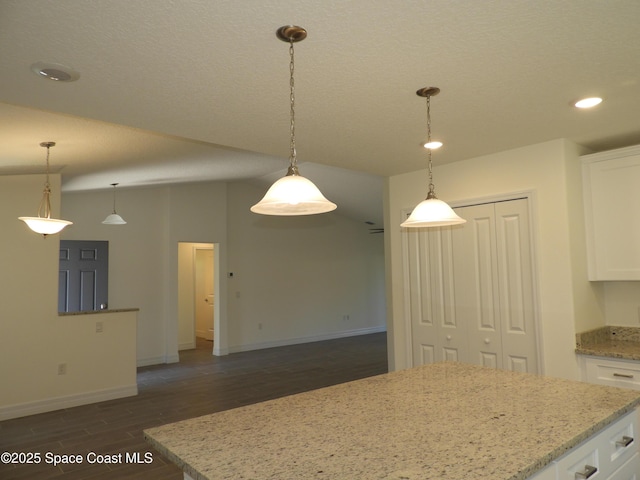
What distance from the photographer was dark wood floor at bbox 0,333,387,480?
3.48m

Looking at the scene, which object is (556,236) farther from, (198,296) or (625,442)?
(198,296)

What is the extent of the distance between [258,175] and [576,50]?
6.46 m

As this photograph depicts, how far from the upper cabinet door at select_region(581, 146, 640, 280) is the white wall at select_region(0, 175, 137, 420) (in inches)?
210

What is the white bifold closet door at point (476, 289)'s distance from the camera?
3523 millimetres

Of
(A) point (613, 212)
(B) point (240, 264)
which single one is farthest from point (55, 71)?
(B) point (240, 264)

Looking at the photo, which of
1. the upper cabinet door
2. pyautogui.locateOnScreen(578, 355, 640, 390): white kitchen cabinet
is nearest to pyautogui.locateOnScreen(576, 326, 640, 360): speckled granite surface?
pyautogui.locateOnScreen(578, 355, 640, 390): white kitchen cabinet

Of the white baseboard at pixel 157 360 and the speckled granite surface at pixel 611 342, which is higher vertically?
the speckled granite surface at pixel 611 342

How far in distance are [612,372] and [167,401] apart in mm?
4580

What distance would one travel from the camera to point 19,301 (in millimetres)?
4727

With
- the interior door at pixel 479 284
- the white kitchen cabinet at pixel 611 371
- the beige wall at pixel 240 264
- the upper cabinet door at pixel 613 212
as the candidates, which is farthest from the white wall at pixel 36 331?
the upper cabinet door at pixel 613 212

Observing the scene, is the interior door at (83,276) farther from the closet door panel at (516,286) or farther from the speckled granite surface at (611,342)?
the speckled granite surface at (611,342)

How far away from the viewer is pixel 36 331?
15.8 feet

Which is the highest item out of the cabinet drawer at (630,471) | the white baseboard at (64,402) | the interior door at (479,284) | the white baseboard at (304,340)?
the interior door at (479,284)

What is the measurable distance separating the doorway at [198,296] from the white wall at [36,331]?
3181mm
